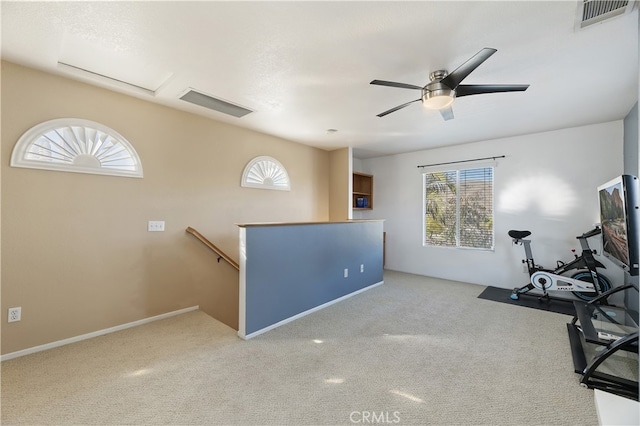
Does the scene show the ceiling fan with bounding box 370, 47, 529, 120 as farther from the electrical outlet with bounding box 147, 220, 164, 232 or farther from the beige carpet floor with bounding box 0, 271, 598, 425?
the electrical outlet with bounding box 147, 220, 164, 232

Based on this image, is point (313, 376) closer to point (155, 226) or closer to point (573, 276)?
point (155, 226)

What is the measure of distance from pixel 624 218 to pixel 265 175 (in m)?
4.12

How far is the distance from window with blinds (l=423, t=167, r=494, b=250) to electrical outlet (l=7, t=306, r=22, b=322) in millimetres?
5782

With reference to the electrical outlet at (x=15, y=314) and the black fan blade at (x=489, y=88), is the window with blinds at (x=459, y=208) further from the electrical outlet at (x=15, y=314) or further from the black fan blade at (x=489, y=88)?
the electrical outlet at (x=15, y=314)

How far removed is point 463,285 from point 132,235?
5.06m

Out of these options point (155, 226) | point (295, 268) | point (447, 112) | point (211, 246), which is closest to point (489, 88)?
point (447, 112)

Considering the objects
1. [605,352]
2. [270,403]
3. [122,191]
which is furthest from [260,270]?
[605,352]

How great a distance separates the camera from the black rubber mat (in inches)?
145

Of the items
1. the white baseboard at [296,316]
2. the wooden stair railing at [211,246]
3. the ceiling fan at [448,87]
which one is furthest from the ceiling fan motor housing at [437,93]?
the wooden stair railing at [211,246]

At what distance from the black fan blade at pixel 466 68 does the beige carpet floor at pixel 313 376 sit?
232 cm

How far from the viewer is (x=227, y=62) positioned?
2363 millimetres

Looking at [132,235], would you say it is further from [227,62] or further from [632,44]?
[632,44]

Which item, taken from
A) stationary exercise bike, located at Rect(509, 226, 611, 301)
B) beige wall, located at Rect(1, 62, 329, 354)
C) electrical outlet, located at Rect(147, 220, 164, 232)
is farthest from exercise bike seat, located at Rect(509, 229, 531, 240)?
electrical outlet, located at Rect(147, 220, 164, 232)

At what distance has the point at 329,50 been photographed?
7.13 ft
